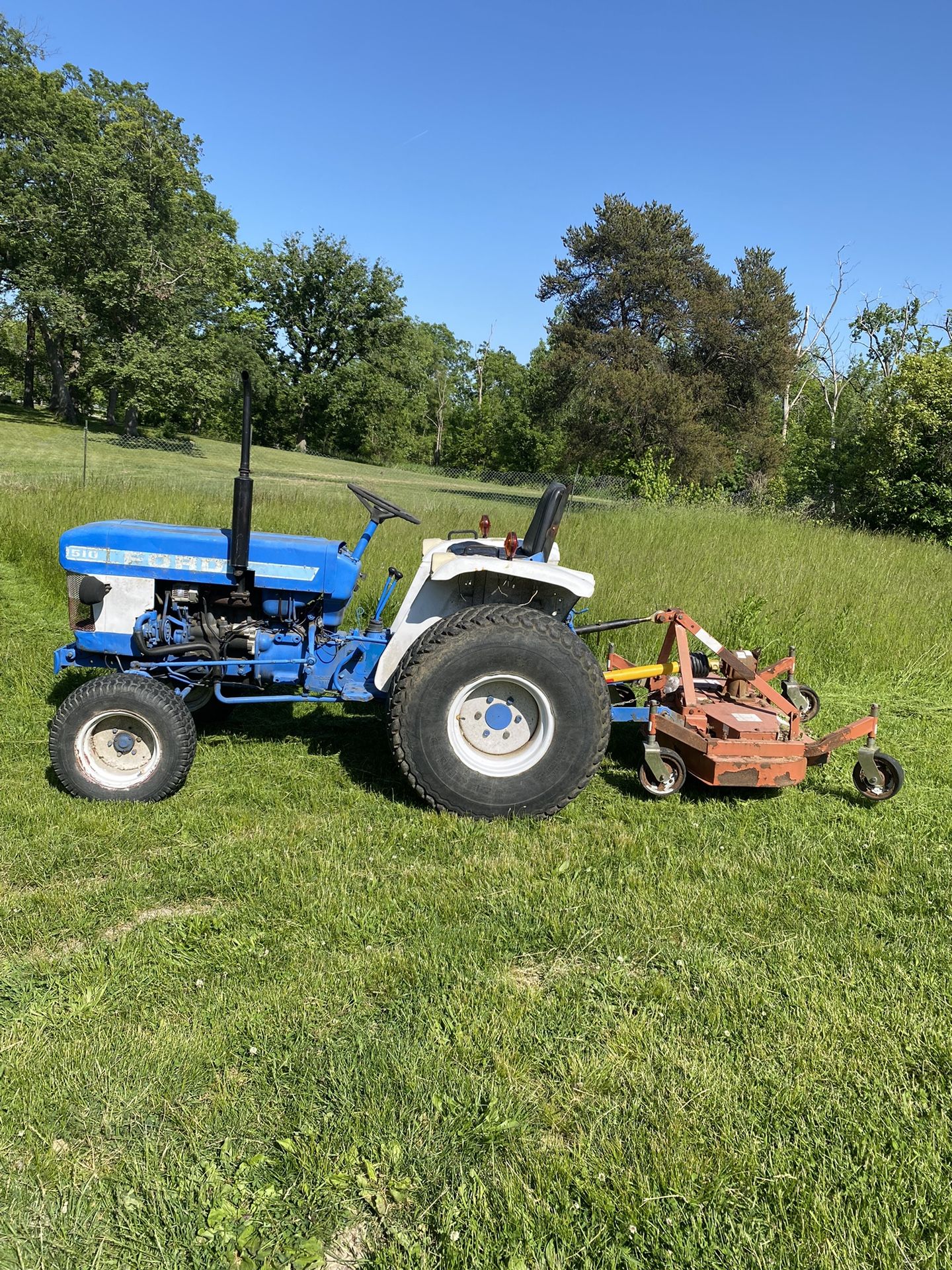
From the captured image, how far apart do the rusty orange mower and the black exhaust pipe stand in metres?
1.81

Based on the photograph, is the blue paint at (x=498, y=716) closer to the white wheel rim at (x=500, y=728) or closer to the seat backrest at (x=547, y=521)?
the white wheel rim at (x=500, y=728)

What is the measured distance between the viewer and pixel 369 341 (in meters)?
42.2

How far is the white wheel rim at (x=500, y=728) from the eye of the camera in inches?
Answer: 151

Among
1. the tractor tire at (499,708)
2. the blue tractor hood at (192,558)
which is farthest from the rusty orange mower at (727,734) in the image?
the blue tractor hood at (192,558)

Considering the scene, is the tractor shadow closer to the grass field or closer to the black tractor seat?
the grass field

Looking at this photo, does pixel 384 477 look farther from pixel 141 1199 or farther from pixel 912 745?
pixel 141 1199

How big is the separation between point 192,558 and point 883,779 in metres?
3.59

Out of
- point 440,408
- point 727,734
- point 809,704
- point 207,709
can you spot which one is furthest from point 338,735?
point 440,408

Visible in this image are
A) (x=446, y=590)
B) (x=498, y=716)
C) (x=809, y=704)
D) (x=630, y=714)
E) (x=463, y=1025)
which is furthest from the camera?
(x=809, y=704)

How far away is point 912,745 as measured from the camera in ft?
17.4

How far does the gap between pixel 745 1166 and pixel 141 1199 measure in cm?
140

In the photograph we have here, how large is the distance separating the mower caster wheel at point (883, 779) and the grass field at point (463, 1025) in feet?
0.30

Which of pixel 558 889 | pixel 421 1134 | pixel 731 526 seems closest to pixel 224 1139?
pixel 421 1134

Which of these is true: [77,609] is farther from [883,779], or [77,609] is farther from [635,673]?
[883,779]
